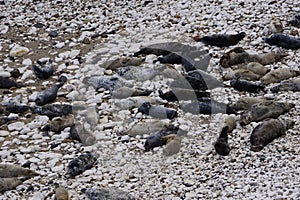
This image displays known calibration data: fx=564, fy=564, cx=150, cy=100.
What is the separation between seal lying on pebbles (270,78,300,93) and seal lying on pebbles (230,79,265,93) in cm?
14

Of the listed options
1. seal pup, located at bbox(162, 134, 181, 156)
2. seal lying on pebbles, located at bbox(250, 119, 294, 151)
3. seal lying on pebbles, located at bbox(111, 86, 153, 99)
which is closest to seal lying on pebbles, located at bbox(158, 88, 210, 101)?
seal lying on pebbles, located at bbox(111, 86, 153, 99)

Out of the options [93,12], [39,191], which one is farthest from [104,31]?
[39,191]

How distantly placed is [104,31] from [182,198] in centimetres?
365

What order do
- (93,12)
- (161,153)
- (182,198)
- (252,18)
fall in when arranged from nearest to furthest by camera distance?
(182,198), (161,153), (252,18), (93,12)

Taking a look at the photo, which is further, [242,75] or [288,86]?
[242,75]

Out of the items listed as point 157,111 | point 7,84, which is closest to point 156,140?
point 157,111

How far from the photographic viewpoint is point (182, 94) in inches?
245

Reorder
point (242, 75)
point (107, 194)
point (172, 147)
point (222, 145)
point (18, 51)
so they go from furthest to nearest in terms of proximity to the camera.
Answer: point (18, 51)
point (242, 75)
point (172, 147)
point (222, 145)
point (107, 194)

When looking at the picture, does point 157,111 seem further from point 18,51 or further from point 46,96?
point 18,51

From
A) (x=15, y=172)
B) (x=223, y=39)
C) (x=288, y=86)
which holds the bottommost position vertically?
(x=15, y=172)

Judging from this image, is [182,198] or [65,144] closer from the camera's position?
[182,198]

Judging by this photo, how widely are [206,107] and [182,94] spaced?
371 millimetres

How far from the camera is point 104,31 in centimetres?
785

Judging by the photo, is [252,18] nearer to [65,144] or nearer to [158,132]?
[158,132]
